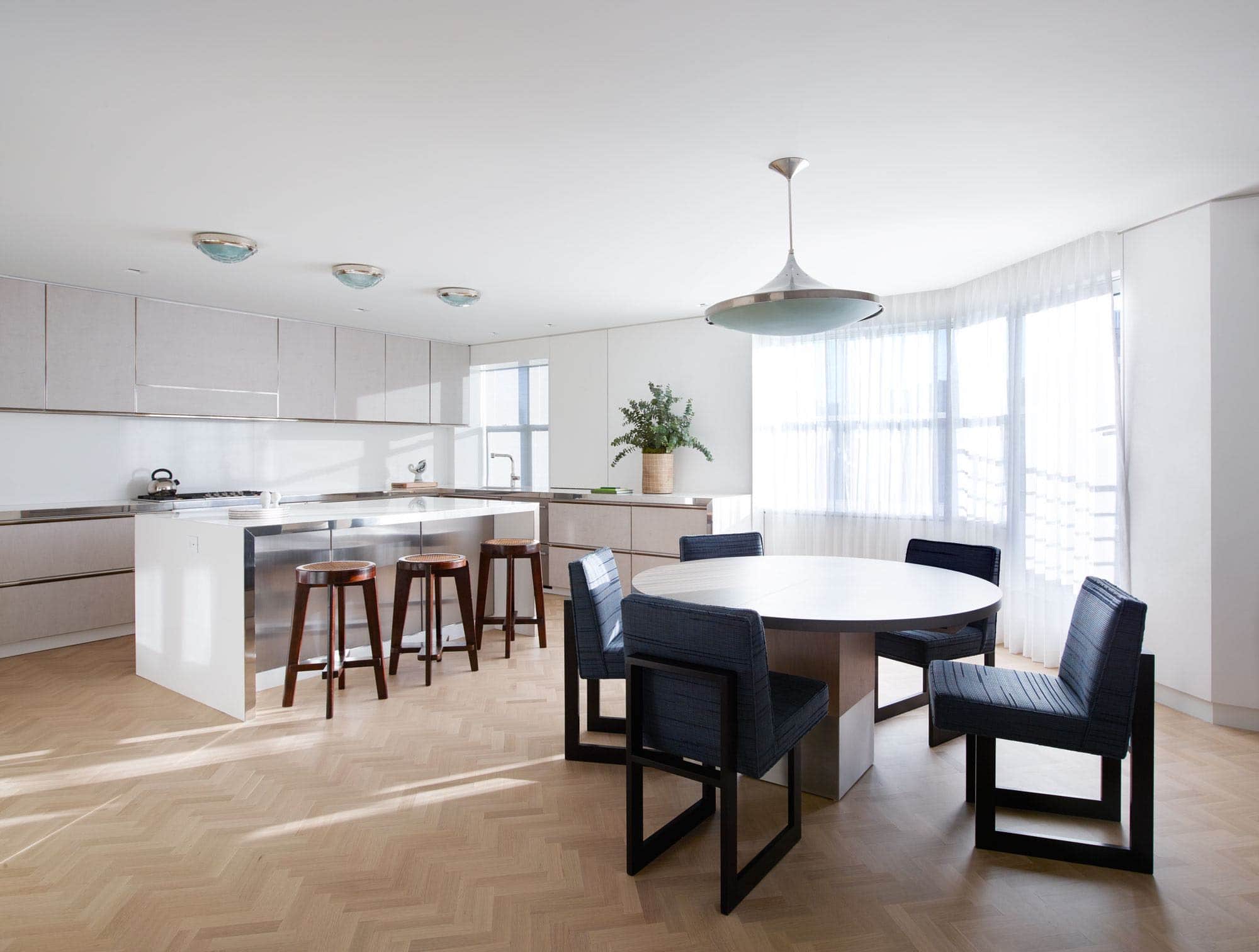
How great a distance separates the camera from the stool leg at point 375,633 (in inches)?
145

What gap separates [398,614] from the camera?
4188 millimetres

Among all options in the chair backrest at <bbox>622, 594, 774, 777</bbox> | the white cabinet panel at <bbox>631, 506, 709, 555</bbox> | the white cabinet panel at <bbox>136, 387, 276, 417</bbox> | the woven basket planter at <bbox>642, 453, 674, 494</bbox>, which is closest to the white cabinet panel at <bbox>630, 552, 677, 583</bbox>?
the white cabinet panel at <bbox>631, 506, 709, 555</bbox>

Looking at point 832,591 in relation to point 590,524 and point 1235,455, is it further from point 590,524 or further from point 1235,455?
point 590,524

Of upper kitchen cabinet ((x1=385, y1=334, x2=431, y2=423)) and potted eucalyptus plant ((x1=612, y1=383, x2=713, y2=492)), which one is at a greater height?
upper kitchen cabinet ((x1=385, y1=334, x2=431, y2=423))

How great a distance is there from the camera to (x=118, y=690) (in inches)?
155

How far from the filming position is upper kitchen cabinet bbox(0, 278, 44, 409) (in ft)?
15.3

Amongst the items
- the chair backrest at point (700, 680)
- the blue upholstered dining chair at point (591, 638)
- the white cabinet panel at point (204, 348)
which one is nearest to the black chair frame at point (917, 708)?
the blue upholstered dining chair at point (591, 638)

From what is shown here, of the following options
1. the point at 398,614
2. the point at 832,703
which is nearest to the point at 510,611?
the point at 398,614

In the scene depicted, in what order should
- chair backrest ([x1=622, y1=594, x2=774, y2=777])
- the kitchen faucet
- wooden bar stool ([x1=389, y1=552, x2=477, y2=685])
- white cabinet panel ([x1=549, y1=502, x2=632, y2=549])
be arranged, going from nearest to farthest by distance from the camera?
1. chair backrest ([x1=622, y1=594, x2=774, y2=777])
2. wooden bar stool ([x1=389, y1=552, x2=477, y2=685])
3. white cabinet panel ([x1=549, y1=502, x2=632, y2=549])
4. the kitchen faucet

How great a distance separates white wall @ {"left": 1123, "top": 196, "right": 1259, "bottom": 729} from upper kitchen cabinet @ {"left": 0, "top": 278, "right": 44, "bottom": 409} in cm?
658

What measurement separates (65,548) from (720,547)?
418cm

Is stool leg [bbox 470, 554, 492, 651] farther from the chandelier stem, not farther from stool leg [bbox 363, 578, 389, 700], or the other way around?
the chandelier stem

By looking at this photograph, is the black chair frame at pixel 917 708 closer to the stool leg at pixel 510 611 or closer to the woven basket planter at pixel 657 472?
the stool leg at pixel 510 611

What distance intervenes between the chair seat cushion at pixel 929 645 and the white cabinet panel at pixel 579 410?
12.2 ft
